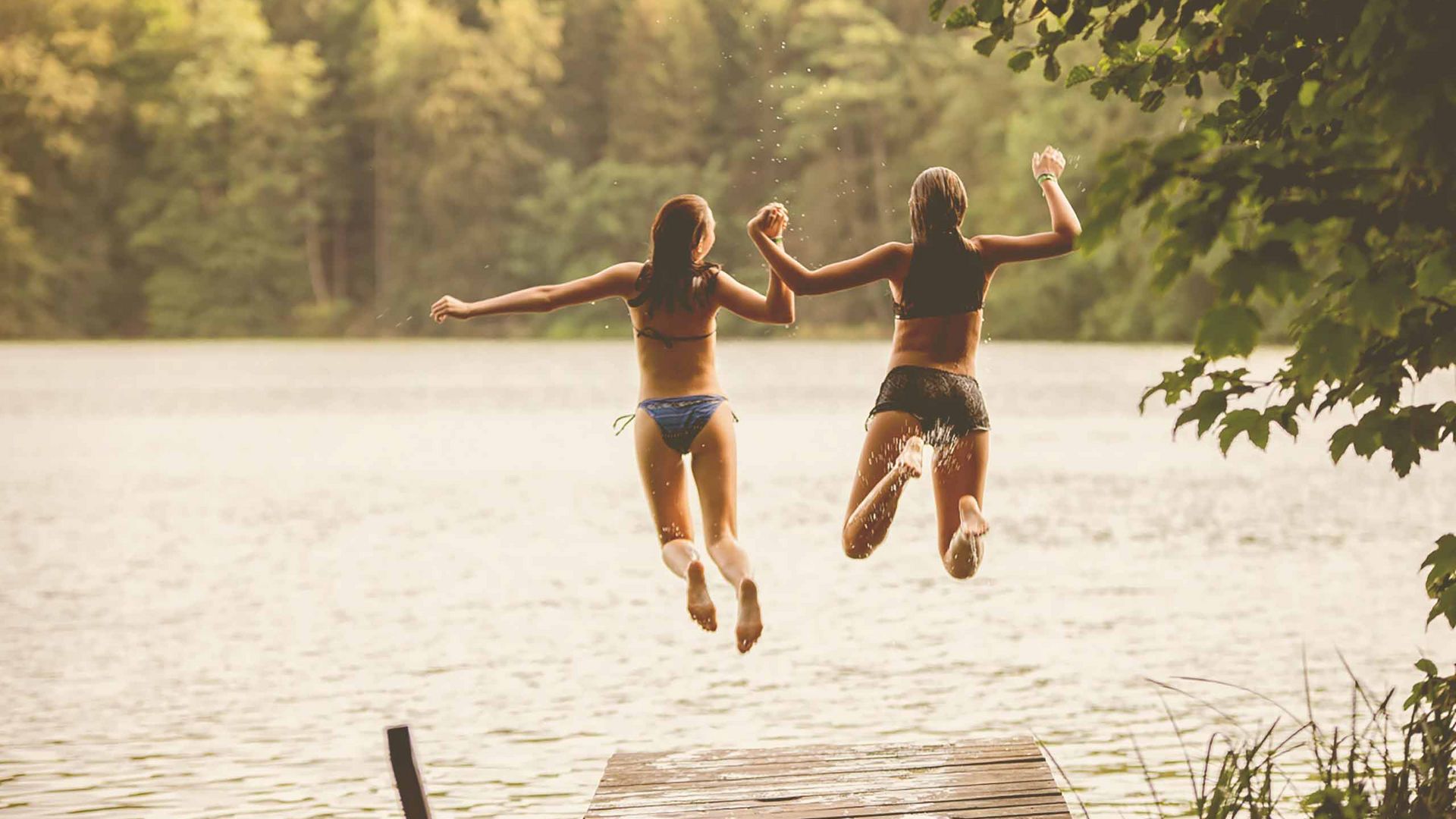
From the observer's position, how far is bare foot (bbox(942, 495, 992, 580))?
22.8ft

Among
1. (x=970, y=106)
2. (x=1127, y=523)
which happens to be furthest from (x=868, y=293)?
(x=1127, y=523)

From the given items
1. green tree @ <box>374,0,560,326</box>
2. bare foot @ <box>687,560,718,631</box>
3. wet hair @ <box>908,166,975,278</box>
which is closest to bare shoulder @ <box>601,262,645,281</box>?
wet hair @ <box>908,166,975,278</box>

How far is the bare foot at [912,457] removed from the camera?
708cm

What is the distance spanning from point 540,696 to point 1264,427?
1140 cm

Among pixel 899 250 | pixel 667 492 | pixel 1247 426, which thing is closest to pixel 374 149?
pixel 667 492

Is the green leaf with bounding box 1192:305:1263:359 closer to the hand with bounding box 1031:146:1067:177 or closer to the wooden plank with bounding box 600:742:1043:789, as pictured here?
the hand with bounding box 1031:146:1067:177

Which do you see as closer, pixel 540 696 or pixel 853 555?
pixel 853 555

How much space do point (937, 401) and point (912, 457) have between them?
0.22 m

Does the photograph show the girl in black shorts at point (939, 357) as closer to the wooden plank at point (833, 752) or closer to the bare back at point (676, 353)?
the bare back at point (676, 353)

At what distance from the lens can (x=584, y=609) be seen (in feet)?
71.3

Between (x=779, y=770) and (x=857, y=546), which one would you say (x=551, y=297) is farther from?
(x=779, y=770)

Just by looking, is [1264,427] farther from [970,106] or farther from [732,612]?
[970,106]

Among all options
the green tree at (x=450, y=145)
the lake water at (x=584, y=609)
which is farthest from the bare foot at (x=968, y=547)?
the green tree at (x=450, y=145)

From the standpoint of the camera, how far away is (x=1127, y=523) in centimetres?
2808
